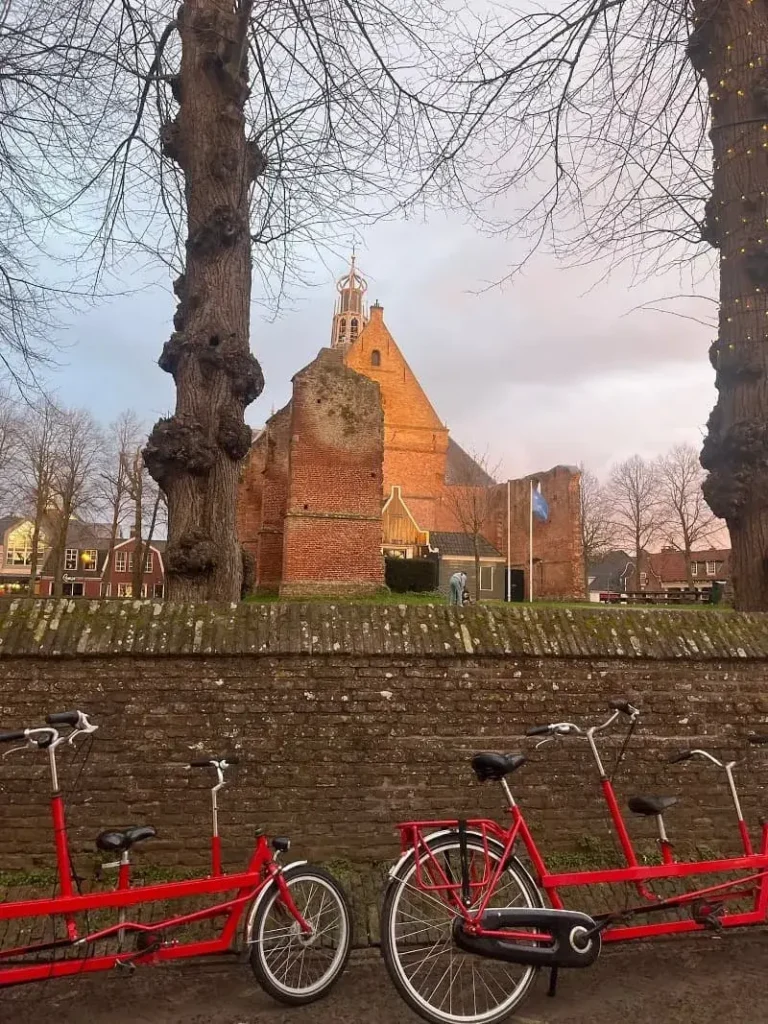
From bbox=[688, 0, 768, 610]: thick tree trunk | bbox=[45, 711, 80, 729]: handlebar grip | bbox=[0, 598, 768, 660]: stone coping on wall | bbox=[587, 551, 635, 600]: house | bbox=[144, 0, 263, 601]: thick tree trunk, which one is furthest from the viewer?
bbox=[587, 551, 635, 600]: house

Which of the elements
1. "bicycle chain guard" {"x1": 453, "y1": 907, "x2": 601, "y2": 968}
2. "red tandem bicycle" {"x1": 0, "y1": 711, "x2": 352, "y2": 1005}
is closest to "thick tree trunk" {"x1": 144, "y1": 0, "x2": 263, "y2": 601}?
"red tandem bicycle" {"x1": 0, "y1": 711, "x2": 352, "y2": 1005}

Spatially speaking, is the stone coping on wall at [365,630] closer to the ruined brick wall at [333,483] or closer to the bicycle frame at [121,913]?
the bicycle frame at [121,913]

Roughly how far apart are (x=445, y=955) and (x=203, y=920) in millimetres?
1147

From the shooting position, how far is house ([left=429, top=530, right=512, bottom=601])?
38.5m

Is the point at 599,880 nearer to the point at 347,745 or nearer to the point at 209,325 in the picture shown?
the point at 347,745

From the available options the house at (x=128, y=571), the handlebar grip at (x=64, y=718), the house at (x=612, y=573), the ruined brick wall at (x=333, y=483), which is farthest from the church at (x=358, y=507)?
the house at (x=612, y=573)

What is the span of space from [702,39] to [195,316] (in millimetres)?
4873

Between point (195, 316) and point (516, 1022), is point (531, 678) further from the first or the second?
point (195, 316)

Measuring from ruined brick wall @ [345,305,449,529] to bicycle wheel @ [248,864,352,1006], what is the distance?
41708 mm

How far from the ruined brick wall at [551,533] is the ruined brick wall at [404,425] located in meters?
4.53

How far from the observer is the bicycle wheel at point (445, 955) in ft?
9.61

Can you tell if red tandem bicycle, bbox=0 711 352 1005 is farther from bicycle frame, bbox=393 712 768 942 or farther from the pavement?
bicycle frame, bbox=393 712 768 942

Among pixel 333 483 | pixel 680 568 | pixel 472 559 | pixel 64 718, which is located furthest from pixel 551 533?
pixel 64 718

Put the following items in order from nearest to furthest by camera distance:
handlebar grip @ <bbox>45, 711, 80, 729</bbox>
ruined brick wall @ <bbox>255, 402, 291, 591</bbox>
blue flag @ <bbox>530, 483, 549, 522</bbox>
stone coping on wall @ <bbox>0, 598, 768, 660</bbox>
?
handlebar grip @ <bbox>45, 711, 80, 729</bbox>, stone coping on wall @ <bbox>0, 598, 768, 660</bbox>, ruined brick wall @ <bbox>255, 402, 291, 591</bbox>, blue flag @ <bbox>530, 483, 549, 522</bbox>
